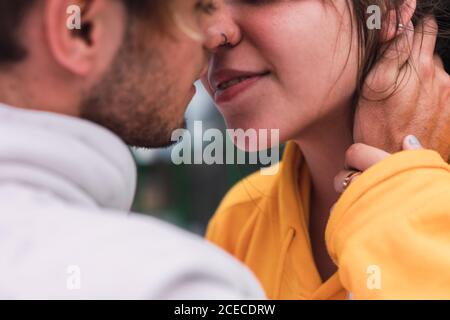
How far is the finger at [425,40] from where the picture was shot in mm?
1431

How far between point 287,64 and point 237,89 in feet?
0.37

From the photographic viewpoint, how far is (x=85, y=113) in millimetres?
889

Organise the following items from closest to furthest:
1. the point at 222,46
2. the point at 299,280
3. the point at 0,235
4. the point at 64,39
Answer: the point at 0,235 → the point at 64,39 → the point at 222,46 → the point at 299,280

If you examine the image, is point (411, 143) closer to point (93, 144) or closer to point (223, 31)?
point (223, 31)

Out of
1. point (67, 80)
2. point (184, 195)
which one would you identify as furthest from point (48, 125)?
point (184, 195)

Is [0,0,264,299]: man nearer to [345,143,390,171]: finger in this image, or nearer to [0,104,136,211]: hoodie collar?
[0,104,136,211]: hoodie collar

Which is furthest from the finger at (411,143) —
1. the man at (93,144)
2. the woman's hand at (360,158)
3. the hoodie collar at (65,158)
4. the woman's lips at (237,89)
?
the hoodie collar at (65,158)

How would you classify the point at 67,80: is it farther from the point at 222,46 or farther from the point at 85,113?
the point at 222,46

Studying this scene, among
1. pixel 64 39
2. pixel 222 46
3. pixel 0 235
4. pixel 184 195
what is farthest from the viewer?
pixel 184 195

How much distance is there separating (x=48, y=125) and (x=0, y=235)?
144mm

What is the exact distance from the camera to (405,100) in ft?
4.65

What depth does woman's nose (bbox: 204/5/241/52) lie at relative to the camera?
1323 mm

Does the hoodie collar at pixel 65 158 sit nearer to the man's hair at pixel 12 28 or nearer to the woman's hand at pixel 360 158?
the man's hair at pixel 12 28

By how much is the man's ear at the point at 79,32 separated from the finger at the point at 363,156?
0.60 metres
